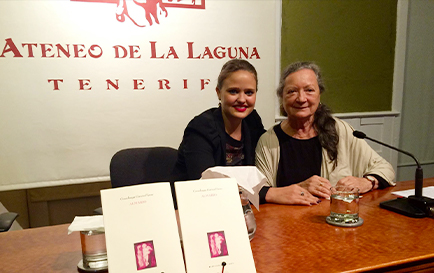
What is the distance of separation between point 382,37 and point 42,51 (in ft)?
10.2

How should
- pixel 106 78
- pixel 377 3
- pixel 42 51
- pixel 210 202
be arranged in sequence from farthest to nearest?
pixel 377 3 → pixel 106 78 → pixel 42 51 → pixel 210 202

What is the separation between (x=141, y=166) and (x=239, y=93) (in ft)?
2.36

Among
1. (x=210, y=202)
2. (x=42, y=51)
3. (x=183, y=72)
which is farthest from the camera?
(x=183, y=72)

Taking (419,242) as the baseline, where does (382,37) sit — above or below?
above

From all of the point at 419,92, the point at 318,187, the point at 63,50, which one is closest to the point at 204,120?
the point at 318,187

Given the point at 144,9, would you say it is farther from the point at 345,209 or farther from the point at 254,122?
the point at 345,209

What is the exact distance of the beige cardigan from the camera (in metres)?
1.74

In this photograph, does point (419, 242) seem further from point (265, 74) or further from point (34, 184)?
point (34, 184)

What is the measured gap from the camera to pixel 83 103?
2191 millimetres

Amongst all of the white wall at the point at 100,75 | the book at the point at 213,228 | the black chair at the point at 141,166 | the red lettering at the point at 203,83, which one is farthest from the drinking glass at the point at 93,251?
the red lettering at the point at 203,83

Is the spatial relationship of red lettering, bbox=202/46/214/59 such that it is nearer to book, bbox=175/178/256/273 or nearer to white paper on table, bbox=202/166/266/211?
white paper on table, bbox=202/166/266/211

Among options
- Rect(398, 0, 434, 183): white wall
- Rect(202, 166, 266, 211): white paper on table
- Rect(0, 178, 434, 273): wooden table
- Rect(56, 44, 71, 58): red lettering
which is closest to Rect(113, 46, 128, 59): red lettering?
Rect(56, 44, 71, 58): red lettering

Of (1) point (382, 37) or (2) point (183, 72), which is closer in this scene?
(2) point (183, 72)

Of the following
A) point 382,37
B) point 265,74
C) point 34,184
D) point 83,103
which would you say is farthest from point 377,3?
point 34,184
